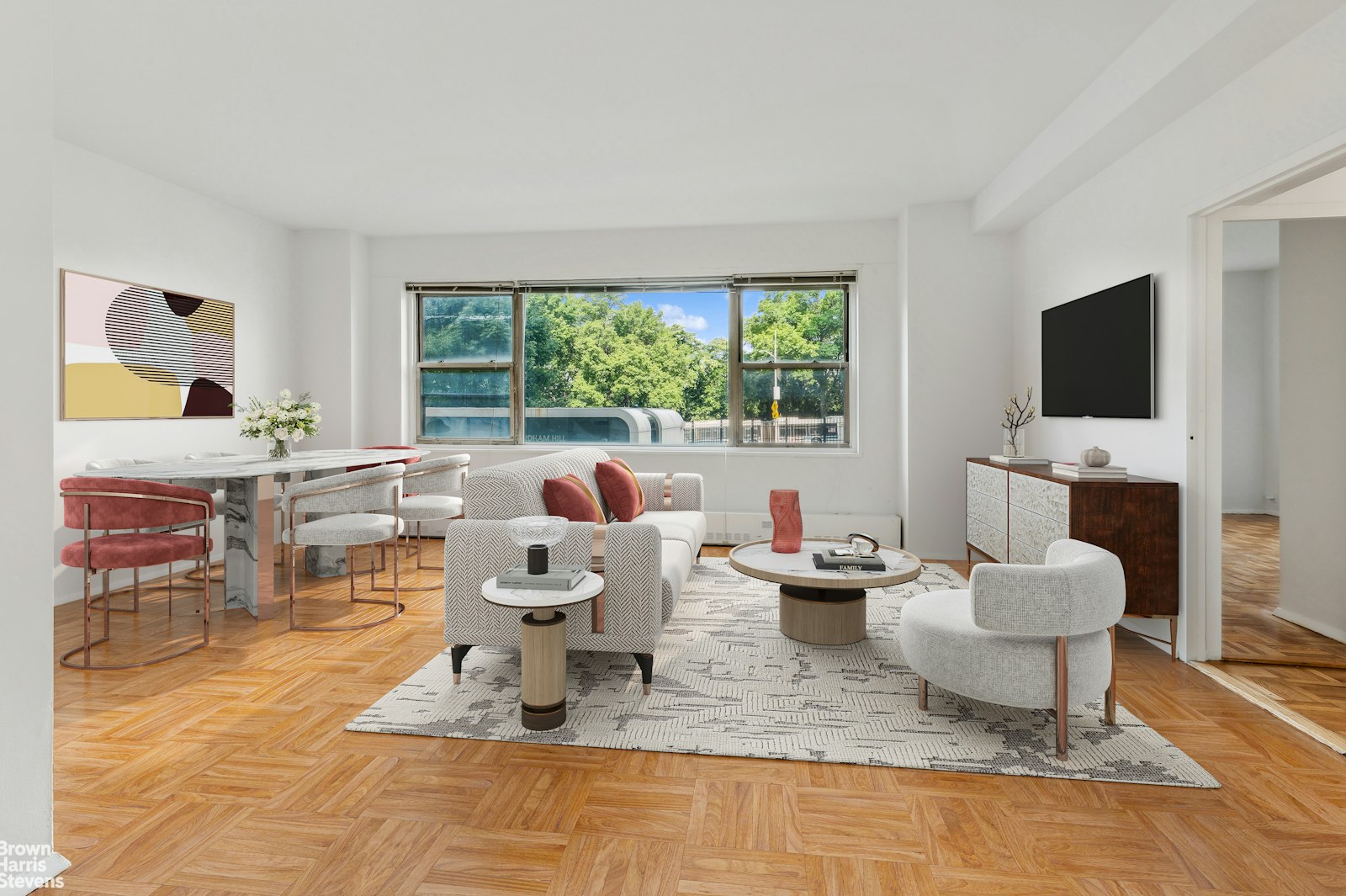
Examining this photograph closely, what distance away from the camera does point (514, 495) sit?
10.6 ft

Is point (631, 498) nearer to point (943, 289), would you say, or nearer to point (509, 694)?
point (509, 694)

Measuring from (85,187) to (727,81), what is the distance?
4092mm

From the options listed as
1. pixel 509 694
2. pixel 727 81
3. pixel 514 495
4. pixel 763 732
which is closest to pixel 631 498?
pixel 514 495

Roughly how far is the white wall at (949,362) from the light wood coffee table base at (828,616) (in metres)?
2.36

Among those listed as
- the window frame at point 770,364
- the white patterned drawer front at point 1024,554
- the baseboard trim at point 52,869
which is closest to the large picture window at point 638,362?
the window frame at point 770,364

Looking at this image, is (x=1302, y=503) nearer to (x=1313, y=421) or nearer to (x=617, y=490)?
(x=1313, y=421)

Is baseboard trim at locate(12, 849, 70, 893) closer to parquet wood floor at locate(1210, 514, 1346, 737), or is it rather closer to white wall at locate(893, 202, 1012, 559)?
parquet wood floor at locate(1210, 514, 1346, 737)

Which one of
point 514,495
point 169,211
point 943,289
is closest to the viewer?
point 514,495

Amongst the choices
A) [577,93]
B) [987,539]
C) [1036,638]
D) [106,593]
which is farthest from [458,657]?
[987,539]

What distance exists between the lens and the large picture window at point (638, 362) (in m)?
6.33

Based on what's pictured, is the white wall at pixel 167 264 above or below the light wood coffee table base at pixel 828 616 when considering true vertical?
above

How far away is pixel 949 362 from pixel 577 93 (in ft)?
11.8

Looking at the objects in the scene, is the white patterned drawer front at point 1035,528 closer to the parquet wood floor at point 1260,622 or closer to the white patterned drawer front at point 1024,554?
the white patterned drawer front at point 1024,554

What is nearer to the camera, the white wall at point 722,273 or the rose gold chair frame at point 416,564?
the rose gold chair frame at point 416,564
